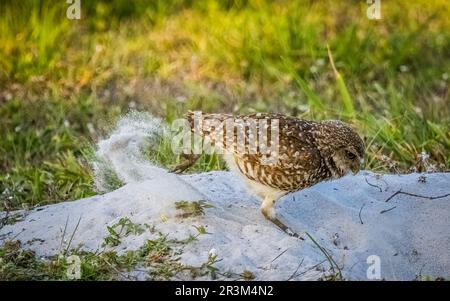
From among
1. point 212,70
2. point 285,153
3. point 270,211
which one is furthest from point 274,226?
point 212,70

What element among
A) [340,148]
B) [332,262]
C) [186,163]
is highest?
[340,148]

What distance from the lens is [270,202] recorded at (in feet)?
16.3

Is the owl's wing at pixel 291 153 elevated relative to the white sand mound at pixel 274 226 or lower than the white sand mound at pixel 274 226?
elevated

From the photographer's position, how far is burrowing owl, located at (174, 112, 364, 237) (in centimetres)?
482

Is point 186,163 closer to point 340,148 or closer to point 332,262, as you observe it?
point 340,148

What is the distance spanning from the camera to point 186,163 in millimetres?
5672

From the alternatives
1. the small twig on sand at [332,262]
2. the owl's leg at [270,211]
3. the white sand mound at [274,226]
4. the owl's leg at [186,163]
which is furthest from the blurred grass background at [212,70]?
the small twig on sand at [332,262]

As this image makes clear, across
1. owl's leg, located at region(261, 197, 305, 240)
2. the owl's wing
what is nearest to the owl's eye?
the owl's wing

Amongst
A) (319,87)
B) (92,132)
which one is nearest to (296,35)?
(319,87)

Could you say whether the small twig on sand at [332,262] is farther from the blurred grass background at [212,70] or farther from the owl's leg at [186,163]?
the blurred grass background at [212,70]

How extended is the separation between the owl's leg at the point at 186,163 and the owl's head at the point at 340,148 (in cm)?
97

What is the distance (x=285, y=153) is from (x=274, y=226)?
370mm

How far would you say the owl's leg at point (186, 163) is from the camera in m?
5.58

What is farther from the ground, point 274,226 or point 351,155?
point 351,155
